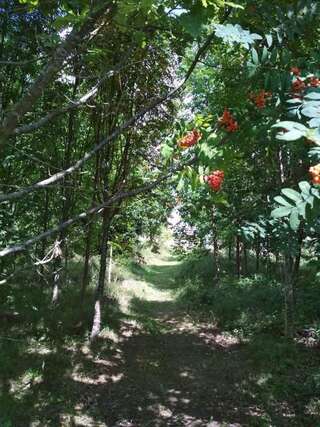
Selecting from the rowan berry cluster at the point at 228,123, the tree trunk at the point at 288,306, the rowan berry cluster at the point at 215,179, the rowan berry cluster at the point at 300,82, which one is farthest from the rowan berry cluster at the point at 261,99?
the tree trunk at the point at 288,306

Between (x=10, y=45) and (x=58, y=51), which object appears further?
(x=10, y=45)

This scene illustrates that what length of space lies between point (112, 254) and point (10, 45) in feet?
35.9

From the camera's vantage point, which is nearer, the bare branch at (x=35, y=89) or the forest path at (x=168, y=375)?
the bare branch at (x=35, y=89)

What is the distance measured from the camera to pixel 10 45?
6801 mm

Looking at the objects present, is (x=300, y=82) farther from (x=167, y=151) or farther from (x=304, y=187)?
(x=167, y=151)

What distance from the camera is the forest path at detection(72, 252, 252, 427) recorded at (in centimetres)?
659

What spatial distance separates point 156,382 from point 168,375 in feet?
1.59

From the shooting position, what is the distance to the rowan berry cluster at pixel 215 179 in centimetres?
269

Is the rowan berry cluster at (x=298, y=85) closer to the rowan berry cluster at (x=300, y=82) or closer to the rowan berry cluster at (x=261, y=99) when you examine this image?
the rowan berry cluster at (x=300, y=82)

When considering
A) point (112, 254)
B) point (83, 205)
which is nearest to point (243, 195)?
point (83, 205)

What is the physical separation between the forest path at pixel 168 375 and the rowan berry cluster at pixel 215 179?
4914 mm

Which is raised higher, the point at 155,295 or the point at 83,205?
the point at 83,205

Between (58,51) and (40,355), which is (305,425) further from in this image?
(58,51)

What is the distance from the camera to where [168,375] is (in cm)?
820
